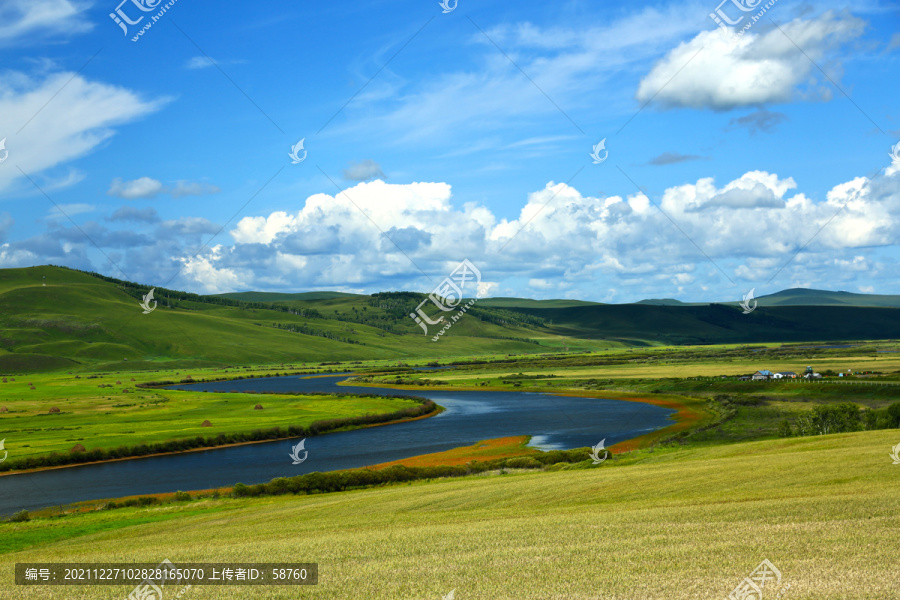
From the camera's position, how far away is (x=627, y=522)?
20.0m

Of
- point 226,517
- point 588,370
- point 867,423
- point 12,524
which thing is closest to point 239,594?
point 226,517

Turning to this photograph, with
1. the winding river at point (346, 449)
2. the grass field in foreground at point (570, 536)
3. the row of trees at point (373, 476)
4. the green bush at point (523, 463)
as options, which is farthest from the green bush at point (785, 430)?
the grass field in foreground at point (570, 536)

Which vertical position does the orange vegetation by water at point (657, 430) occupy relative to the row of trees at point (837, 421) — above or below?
below

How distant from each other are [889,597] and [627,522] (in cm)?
875

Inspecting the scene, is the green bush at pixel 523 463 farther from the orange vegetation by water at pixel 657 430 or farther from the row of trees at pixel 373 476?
the orange vegetation by water at pixel 657 430

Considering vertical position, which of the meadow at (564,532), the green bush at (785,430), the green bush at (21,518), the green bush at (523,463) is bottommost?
the green bush at (785,430)

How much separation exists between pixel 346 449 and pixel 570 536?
58.8 metres

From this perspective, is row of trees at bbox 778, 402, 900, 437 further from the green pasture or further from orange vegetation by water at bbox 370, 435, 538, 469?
the green pasture

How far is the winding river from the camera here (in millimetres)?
55688

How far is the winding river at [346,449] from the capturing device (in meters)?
55.7

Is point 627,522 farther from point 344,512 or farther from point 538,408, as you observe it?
point 538,408

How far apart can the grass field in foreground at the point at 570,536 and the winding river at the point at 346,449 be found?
21231mm

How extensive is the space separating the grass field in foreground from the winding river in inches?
836

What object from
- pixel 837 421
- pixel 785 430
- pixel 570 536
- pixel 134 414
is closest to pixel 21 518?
pixel 570 536
